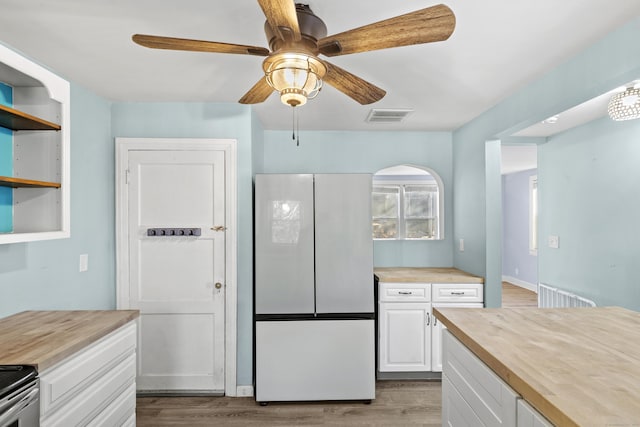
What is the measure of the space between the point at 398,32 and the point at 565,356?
1.22 meters

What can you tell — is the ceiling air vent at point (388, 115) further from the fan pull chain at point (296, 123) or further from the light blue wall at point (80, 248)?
the light blue wall at point (80, 248)

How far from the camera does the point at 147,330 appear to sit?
2.77m

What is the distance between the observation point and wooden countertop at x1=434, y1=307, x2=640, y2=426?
0.85 m

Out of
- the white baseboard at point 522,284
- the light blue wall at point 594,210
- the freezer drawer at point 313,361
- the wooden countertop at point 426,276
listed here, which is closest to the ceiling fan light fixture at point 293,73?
the freezer drawer at point 313,361

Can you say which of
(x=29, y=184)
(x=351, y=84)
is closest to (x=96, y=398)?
(x=29, y=184)

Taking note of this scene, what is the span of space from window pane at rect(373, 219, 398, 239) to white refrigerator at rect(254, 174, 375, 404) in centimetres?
154

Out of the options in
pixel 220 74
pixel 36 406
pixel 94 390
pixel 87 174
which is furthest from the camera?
pixel 87 174

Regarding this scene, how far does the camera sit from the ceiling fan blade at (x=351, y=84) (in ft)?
4.80

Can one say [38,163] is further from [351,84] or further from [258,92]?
[351,84]

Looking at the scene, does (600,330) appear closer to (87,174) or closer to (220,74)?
(220,74)

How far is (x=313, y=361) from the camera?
8.87ft

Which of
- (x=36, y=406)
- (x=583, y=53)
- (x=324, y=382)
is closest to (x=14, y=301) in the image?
(x=36, y=406)

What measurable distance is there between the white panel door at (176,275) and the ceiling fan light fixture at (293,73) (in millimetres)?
1674

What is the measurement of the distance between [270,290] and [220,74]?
1598 mm
